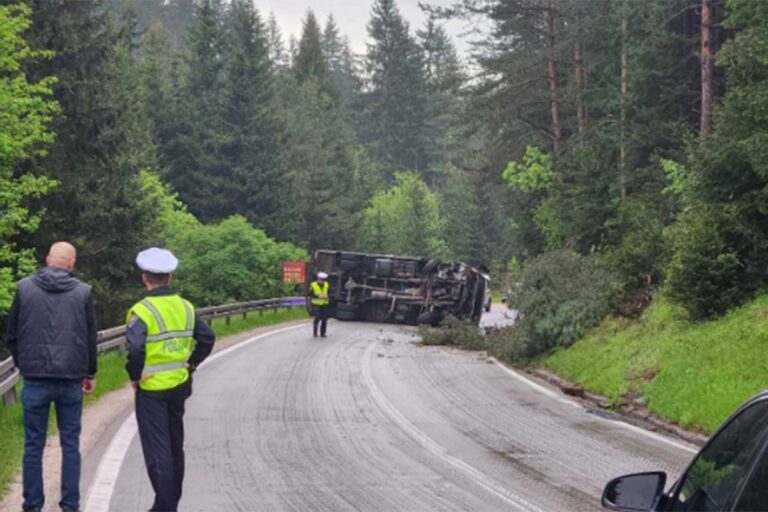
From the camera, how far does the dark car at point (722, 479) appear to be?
3168mm

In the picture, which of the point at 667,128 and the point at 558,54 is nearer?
the point at 667,128

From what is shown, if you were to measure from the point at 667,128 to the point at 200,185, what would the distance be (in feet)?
128

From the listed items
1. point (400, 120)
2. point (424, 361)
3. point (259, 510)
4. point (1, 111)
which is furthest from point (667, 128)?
point (400, 120)

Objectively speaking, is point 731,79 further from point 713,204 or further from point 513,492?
point 513,492

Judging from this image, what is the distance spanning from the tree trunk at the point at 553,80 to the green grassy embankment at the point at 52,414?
13499mm

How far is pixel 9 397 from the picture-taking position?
13727 millimetres

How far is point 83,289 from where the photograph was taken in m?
7.45

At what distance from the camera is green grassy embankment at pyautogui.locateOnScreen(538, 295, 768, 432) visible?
535 inches

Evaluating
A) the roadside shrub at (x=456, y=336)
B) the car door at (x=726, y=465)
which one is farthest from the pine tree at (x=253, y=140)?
the car door at (x=726, y=465)

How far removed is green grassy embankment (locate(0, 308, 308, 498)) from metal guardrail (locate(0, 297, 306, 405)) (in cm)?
26

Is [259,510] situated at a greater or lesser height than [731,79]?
lesser

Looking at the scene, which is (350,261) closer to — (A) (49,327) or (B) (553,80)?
(B) (553,80)

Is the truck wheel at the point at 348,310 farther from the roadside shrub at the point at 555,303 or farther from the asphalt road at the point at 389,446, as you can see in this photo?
the asphalt road at the point at 389,446

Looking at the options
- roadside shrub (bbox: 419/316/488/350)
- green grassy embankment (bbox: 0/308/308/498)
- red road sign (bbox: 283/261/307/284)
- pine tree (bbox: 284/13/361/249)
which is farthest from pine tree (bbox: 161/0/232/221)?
roadside shrub (bbox: 419/316/488/350)
